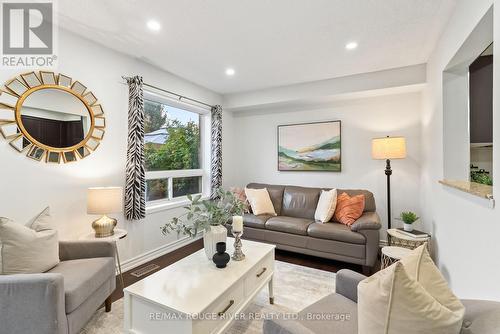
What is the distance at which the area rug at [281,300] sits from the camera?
1.80 meters

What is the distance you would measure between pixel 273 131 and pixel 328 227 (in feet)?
7.01

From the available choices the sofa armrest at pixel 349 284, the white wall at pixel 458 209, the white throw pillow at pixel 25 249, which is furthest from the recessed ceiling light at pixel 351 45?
the white throw pillow at pixel 25 249

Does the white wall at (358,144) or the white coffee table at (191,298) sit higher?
the white wall at (358,144)

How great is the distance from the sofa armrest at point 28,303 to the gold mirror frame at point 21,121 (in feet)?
3.91

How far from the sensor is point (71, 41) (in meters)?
2.30

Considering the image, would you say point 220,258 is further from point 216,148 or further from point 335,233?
point 216,148

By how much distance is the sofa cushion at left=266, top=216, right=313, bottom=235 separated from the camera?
3.09 meters

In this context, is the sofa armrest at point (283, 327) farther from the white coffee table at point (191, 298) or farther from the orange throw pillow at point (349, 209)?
the orange throw pillow at point (349, 209)

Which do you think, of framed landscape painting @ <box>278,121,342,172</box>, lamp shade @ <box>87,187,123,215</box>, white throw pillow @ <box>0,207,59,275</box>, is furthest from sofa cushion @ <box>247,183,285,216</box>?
white throw pillow @ <box>0,207,59,275</box>

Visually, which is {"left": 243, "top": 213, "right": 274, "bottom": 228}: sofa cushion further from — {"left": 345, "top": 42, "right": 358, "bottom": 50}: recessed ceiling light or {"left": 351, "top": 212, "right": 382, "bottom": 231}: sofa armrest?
{"left": 345, "top": 42, "right": 358, "bottom": 50}: recessed ceiling light

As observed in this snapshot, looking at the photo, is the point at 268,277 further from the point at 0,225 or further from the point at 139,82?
the point at 139,82

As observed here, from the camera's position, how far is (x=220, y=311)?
4.65ft

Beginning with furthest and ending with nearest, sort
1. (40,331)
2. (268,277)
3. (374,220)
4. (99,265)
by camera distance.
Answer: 1. (374,220)
2. (268,277)
3. (99,265)
4. (40,331)

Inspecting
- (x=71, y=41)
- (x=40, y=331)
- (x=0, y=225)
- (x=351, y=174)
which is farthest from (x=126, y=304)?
(x=351, y=174)
